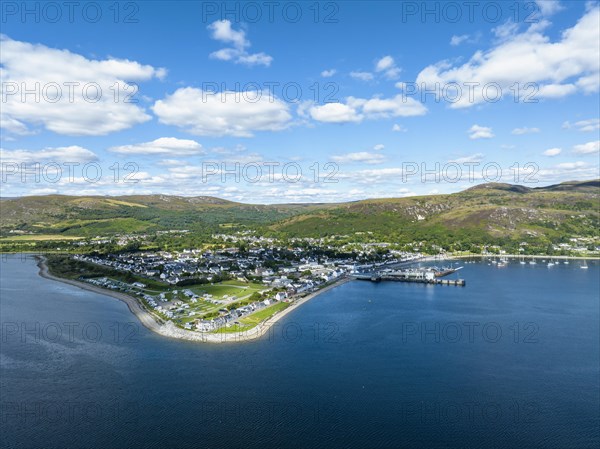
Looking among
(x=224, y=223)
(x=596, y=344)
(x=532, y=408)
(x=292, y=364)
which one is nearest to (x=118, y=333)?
(x=292, y=364)

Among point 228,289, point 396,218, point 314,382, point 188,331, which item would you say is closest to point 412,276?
point 228,289

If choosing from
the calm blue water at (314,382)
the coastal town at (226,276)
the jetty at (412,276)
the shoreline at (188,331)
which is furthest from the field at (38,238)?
the jetty at (412,276)

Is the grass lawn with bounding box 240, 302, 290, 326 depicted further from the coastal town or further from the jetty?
the jetty

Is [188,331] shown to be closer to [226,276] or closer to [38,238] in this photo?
[226,276]

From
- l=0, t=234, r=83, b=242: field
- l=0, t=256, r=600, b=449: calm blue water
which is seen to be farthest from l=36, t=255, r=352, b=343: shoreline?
l=0, t=234, r=83, b=242: field

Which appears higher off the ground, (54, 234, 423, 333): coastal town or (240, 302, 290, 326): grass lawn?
(54, 234, 423, 333): coastal town

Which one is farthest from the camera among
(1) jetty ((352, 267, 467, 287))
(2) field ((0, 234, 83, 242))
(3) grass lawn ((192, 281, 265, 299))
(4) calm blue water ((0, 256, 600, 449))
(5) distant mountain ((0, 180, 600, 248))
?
(2) field ((0, 234, 83, 242))
